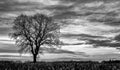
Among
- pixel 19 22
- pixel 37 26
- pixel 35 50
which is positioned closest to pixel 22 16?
pixel 19 22

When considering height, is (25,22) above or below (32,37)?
above

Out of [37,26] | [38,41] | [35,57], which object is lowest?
[35,57]

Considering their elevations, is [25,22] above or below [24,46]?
above

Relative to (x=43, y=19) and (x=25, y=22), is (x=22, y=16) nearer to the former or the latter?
(x=25, y=22)

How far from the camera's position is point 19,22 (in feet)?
162

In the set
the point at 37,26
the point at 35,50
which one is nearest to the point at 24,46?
the point at 35,50

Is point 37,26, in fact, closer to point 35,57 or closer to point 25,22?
point 25,22

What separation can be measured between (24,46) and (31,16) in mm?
7699

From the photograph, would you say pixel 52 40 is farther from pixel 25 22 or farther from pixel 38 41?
pixel 25 22

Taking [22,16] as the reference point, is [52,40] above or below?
below

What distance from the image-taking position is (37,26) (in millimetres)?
48312

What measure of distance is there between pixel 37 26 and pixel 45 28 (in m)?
2.14

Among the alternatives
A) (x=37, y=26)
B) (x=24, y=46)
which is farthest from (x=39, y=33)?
(x=24, y=46)

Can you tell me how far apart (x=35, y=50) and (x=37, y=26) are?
236 inches
